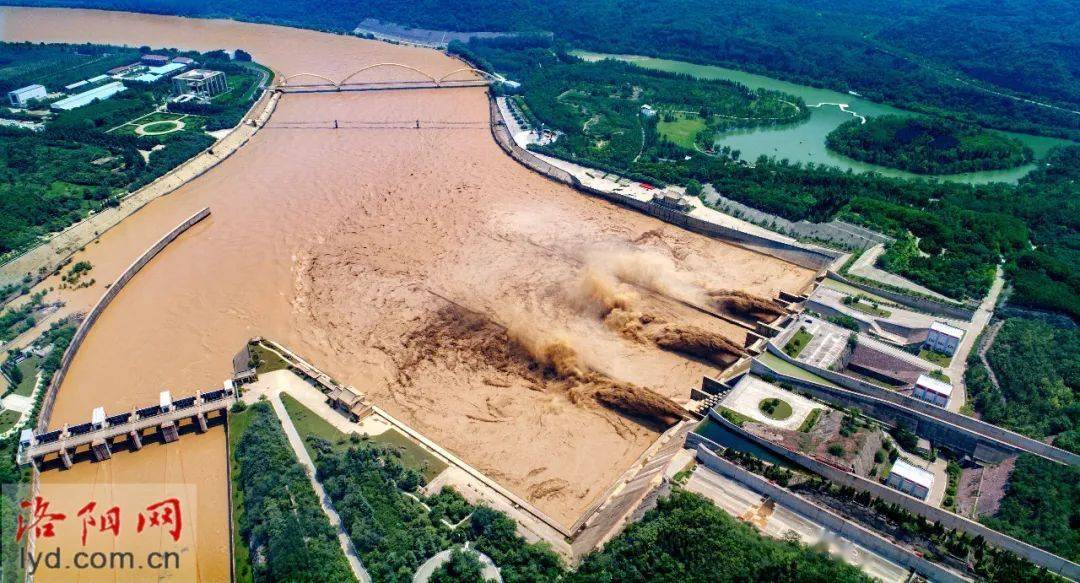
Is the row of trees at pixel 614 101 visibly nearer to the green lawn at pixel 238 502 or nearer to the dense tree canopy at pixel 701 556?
the green lawn at pixel 238 502

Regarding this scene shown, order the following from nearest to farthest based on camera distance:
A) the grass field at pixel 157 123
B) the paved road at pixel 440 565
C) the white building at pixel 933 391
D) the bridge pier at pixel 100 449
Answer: the paved road at pixel 440 565 → the white building at pixel 933 391 → the bridge pier at pixel 100 449 → the grass field at pixel 157 123

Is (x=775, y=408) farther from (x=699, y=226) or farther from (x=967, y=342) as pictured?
(x=699, y=226)

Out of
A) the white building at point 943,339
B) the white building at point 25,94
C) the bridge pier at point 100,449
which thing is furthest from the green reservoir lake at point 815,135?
the white building at point 25,94

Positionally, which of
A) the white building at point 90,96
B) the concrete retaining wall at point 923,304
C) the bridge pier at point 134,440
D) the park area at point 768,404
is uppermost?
the white building at point 90,96

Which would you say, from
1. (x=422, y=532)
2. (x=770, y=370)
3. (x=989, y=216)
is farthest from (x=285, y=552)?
(x=989, y=216)

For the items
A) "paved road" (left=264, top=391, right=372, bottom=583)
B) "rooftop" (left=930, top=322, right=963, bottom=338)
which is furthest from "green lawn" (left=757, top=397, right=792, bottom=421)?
"paved road" (left=264, top=391, right=372, bottom=583)

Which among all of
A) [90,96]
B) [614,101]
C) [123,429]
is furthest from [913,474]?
[90,96]

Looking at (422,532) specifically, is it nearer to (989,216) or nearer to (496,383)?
(496,383)

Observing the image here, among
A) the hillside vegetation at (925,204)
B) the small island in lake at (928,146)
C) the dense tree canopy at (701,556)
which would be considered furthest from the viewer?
the small island in lake at (928,146)
